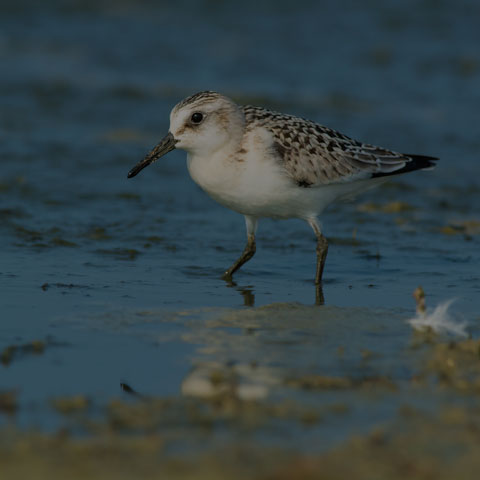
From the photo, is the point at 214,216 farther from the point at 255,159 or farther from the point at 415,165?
the point at 255,159

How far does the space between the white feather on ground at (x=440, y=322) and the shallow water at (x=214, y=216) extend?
0.45ft

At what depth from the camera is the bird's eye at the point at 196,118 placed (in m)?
8.82

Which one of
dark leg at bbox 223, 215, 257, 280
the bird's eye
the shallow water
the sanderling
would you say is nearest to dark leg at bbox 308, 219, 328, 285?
the sanderling

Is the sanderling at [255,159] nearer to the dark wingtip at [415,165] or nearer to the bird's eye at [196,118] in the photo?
the bird's eye at [196,118]

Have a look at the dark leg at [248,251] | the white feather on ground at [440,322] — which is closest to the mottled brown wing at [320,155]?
the dark leg at [248,251]

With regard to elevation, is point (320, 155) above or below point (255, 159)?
above

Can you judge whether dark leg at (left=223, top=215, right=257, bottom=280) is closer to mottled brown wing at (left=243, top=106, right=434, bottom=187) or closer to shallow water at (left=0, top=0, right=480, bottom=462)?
shallow water at (left=0, top=0, right=480, bottom=462)

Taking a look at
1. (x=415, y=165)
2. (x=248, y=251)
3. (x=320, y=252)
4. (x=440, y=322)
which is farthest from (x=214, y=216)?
(x=440, y=322)

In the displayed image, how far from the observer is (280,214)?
30.2 ft

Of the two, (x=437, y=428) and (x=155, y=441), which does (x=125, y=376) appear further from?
(x=437, y=428)

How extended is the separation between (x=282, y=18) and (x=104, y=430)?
1769cm

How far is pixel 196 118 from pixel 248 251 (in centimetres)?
139

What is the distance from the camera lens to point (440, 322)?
750cm

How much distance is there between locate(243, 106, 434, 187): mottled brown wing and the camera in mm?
9047
